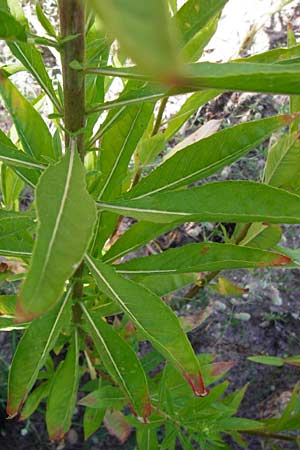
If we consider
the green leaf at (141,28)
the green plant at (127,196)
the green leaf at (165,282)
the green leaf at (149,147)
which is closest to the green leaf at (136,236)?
the green plant at (127,196)

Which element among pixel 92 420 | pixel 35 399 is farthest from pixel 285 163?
pixel 35 399

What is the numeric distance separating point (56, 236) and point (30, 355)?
0.59 meters

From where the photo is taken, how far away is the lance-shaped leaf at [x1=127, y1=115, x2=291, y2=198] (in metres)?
0.87

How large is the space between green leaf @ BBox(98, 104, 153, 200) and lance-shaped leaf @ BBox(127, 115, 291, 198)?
0.48ft

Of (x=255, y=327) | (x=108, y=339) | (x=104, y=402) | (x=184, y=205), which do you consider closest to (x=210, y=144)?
(x=184, y=205)

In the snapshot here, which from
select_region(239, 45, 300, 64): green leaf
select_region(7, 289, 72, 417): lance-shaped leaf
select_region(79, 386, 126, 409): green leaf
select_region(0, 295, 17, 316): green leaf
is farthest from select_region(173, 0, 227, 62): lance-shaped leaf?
select_region(79, 386, 126, 409): green leaf

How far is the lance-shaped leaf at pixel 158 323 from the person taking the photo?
86 cm

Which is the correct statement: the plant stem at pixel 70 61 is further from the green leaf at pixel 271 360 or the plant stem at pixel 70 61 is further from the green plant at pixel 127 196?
the green leaf at pixel 271 360

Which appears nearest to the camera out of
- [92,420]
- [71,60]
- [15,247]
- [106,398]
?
[71,60]

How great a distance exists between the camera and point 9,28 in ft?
1.73

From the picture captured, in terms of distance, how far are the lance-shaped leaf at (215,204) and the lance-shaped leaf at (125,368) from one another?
1.09 feet

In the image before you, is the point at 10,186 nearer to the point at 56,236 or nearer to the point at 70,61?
the point at 70,61

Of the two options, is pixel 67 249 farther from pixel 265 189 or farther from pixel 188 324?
pixel 188 324

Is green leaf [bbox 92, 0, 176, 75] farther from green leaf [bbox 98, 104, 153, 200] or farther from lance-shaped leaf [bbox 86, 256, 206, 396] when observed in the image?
green leaf [bbox 98, 104, 153, 200]
